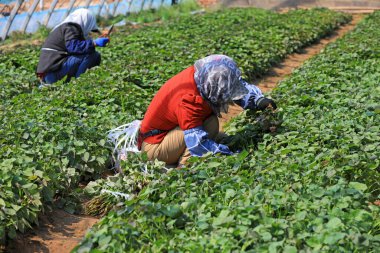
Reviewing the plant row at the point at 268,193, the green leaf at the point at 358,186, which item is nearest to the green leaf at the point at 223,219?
the plant row at the point at 268,193

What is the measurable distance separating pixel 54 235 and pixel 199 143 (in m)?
1.32

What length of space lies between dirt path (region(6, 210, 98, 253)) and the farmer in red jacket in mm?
950

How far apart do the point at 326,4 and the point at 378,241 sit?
17.1 meters

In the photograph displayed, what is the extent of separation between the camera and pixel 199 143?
496cm

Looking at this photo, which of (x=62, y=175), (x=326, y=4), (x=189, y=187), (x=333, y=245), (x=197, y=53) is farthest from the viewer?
(x=326, y=4)

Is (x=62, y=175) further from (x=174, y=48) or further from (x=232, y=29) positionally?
(x=232, y=29)

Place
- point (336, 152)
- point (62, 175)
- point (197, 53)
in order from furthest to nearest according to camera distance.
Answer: point (197, 53)
point (62, 175)
point (336, 152)

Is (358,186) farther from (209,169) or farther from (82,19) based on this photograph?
(82,19)

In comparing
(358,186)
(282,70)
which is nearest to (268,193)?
(358,186)

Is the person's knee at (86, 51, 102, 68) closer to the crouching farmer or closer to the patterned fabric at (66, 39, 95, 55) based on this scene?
the crouching farmer

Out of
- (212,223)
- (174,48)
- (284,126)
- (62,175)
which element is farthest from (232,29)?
(212,223)

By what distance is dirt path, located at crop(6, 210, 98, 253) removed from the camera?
4.34 metres

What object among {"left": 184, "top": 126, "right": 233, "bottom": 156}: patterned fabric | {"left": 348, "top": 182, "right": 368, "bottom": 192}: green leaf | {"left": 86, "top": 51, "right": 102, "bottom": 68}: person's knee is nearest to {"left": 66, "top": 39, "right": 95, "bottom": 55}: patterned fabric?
Result: {"left": 86, "top": 51, "right": 102, "bottom": 68}: person's knee

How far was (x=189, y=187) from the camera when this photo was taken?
13.8ft
